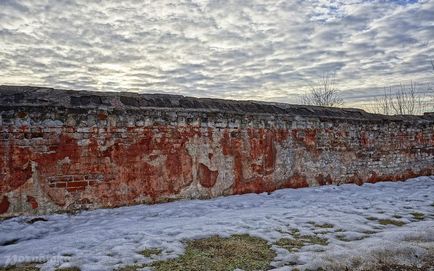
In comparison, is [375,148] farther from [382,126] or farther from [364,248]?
[364,248]

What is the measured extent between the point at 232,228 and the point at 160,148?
212 centimetres

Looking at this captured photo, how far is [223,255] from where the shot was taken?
365cm

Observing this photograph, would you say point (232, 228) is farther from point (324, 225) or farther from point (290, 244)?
point (324, 225)

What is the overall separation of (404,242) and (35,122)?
5019 mm

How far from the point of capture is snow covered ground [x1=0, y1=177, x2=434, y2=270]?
11.8 feet

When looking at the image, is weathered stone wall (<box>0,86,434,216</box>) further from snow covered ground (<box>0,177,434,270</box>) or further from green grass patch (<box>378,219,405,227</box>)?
green grass patch (<box>378,219,405,227</box>)

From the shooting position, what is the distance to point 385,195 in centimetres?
736

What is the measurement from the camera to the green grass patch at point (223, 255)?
333 centimetres

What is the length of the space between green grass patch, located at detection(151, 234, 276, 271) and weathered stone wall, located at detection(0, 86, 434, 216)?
2232 mm

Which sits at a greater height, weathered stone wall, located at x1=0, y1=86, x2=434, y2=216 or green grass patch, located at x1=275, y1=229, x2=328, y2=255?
weathered stone wall, located at x1=0, y1=86, x2=434, y2=216

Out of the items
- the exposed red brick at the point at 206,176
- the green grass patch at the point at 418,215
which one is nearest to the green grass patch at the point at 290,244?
the green grass patch at the point at 418,215

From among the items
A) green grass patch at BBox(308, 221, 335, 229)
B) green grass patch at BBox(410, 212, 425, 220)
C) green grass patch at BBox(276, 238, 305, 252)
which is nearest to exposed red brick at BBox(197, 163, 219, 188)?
green grass patch at BBox(308, 221, 335, 229)

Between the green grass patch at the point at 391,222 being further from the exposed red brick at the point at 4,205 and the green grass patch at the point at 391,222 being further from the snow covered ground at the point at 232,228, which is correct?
the exposed red brick at the point at 4,205

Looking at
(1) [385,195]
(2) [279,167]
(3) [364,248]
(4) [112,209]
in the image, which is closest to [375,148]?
(1) [385,195]
